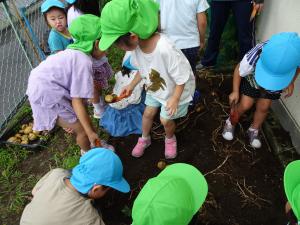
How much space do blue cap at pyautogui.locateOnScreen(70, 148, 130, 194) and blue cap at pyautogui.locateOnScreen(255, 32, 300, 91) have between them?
51.1 inches

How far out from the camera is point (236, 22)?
10.3 feet

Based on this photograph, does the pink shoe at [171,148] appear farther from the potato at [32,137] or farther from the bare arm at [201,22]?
the potato at [32,137]

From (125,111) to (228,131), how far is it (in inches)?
42.5

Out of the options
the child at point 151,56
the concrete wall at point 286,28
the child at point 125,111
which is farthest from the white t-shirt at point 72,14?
the concrete wall at point 286,28

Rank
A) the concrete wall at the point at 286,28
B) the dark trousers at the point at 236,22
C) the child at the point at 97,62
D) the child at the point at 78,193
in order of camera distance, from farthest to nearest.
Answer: the dark trousers at the point at 236,22 → the child at the point at 97,62 → the concrete wall at the point at 286,28 → the child at the point at 78,193

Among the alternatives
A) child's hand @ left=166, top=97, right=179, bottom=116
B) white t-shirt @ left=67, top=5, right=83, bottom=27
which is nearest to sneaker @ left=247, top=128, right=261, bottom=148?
child's hand @ left=166, top=97, right=179, bottom=116

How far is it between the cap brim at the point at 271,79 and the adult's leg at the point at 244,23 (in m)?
0.92

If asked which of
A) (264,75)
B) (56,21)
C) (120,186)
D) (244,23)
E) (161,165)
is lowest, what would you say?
(161,165)

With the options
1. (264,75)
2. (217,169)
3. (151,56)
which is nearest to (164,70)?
(151,56)

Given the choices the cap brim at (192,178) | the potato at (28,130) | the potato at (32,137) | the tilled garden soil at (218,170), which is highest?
the cap brim at (192,178)

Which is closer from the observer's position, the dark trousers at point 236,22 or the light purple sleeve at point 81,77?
the light purple sleeve at point 81,77

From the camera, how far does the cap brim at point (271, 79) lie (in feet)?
7.23

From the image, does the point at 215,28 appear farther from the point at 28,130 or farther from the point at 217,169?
the point at 28,130

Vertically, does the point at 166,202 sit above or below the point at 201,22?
below
